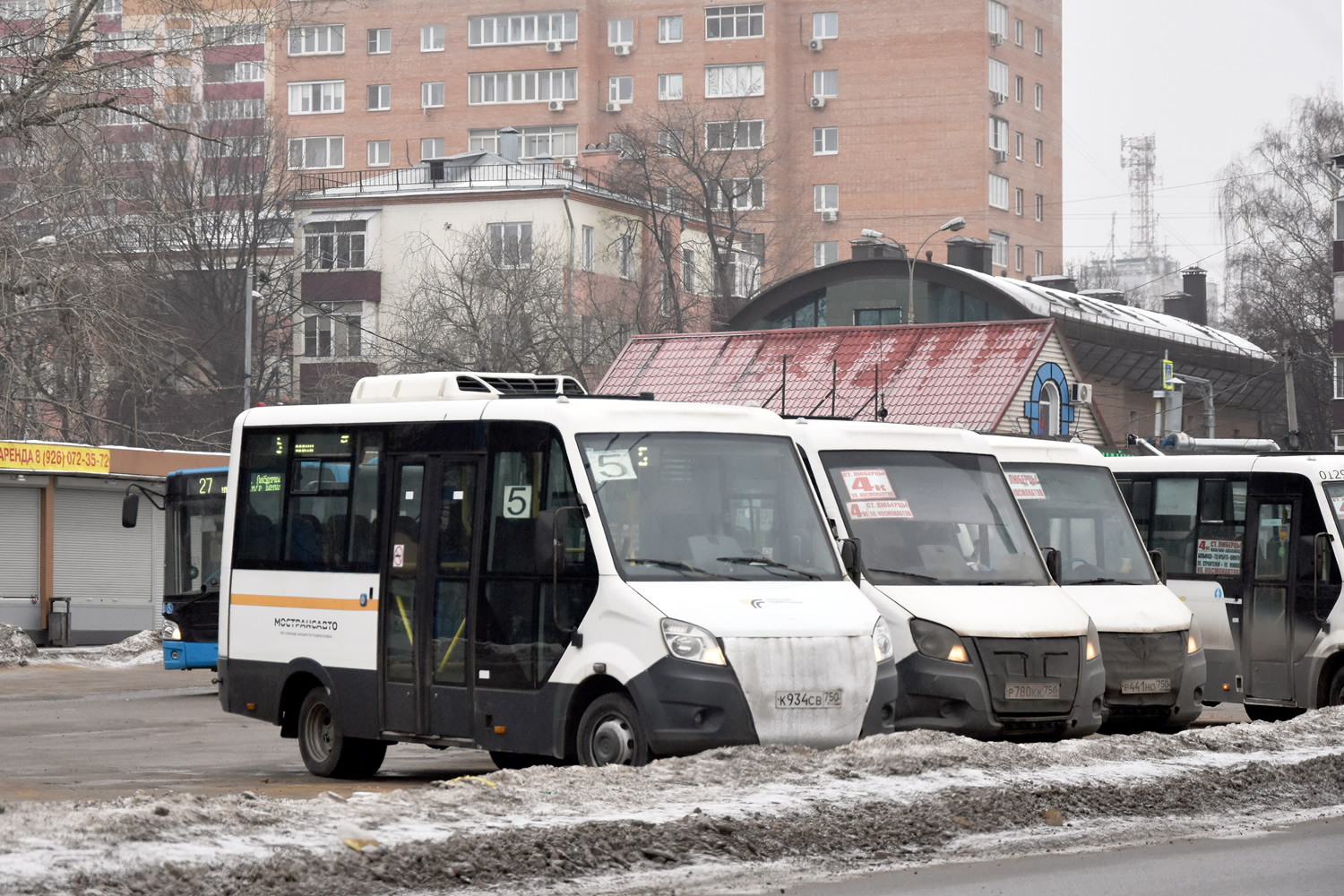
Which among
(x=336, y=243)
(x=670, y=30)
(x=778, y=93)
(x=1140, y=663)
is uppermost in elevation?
(x=670, y=30)

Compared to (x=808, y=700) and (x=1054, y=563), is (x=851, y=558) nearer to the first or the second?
(x=808, y=700)

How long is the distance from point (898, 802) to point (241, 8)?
52.3 ft

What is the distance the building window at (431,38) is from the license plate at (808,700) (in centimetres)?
9599

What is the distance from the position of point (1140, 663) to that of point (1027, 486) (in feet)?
7.18

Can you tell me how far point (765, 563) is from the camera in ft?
41.3

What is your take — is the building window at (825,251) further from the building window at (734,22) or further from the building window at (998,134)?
the building window at (734,22)

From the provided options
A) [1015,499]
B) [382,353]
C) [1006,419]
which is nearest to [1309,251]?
[382,353]

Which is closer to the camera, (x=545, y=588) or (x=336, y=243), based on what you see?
(x=545, y=588)

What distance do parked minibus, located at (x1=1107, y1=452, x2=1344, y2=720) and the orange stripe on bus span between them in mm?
9301

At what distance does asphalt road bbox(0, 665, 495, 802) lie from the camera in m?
13.6

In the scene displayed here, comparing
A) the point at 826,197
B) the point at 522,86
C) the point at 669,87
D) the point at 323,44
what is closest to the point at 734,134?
the point at 826,197

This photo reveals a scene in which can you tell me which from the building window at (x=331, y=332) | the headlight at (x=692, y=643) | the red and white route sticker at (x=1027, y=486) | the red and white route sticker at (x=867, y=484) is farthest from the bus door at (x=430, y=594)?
the building window at (x=331, y=332)

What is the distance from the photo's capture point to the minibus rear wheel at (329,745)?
14.0m

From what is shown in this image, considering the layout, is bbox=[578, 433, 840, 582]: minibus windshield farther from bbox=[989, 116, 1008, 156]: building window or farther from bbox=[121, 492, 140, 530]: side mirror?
bbox=[989, 116, 1008, 156]: building window
